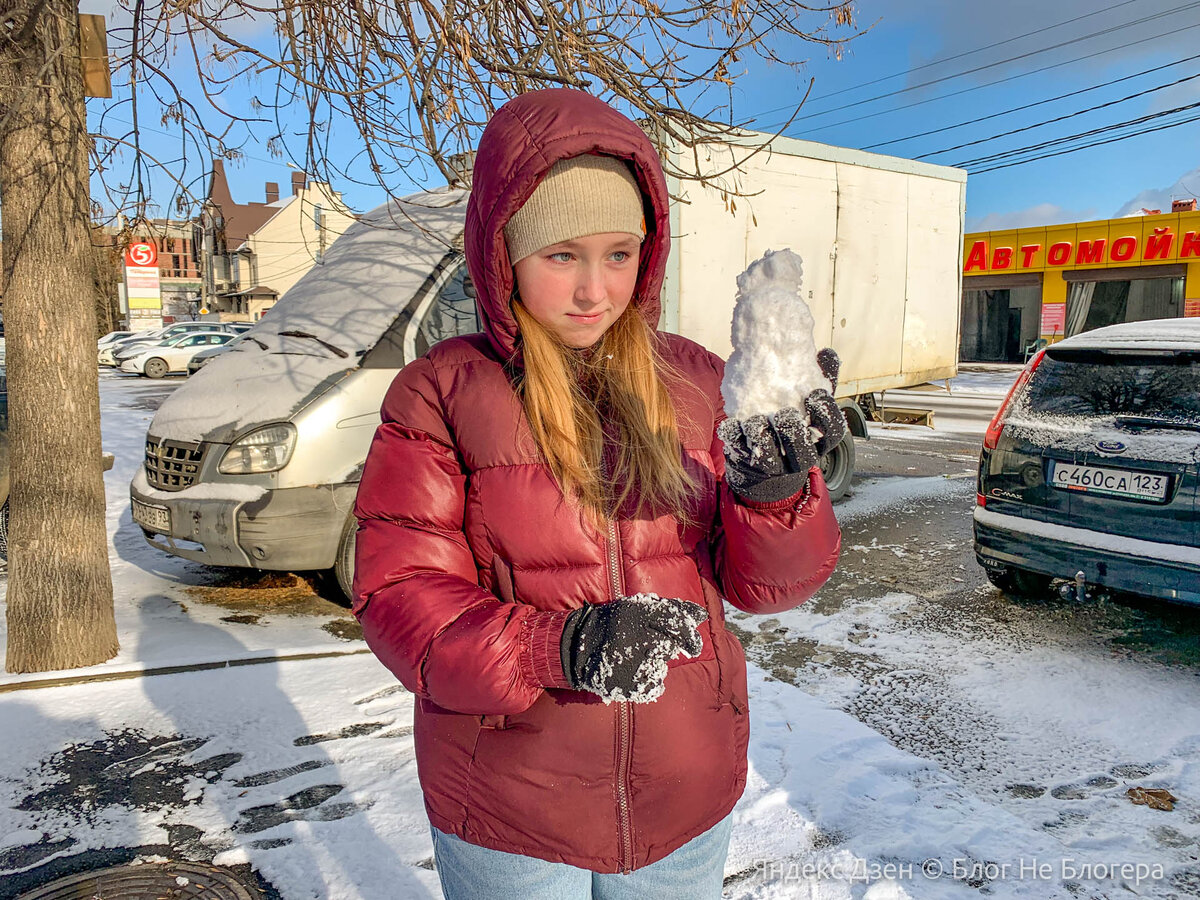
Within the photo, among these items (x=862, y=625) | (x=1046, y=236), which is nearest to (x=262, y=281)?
(x=1046, y=236)

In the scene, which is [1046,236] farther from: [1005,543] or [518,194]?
[518,194]

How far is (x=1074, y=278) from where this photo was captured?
2559 centimetres

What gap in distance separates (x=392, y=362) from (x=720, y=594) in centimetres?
376

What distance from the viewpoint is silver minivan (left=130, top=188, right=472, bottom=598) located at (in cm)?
447

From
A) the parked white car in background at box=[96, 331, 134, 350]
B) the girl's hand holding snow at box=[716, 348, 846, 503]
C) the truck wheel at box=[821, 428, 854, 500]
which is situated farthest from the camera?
the parked white car in background at box=[96, 331, 134, 350]

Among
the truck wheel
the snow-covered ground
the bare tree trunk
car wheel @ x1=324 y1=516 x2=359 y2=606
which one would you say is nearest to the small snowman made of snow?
the snow-covered ground

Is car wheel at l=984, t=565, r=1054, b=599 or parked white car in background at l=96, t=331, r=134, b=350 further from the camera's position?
parked white car in background at l=96, t=331, r=134, b=350

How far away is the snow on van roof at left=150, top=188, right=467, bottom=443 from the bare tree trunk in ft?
2.94

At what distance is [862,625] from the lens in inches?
185

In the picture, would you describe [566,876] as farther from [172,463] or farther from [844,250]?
[844,250]

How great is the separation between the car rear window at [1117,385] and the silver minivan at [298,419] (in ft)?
11.3

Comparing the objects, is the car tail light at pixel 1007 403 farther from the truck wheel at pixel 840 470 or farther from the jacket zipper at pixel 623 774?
the jacket zipper at pixel 623 774

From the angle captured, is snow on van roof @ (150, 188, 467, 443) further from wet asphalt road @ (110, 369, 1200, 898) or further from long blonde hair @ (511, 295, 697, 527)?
long blonde hair @ (511, 295, 697, 527)

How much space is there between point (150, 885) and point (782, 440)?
238 cm
